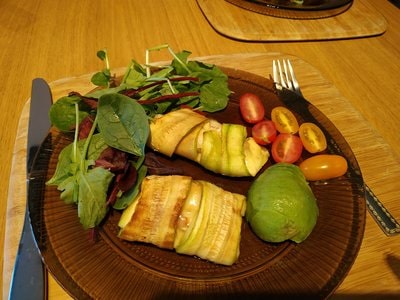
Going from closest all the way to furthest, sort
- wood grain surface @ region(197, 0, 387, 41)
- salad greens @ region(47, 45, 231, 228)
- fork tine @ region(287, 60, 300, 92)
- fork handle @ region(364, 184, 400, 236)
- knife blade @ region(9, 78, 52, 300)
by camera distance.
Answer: knife blade @ region(9, 78, 52, 300), salad greens @ region(47, 45, 231, 228), fork handle @ region(364, 184, 400, 236), fork tine @ region(287, 60, 300, 92), wood grain surface @ region(197, 0, 387, 41)

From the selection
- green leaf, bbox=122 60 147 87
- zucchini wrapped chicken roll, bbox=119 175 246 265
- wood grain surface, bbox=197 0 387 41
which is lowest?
zucchini wrapped chicken roll, bbox=119 175 246 265

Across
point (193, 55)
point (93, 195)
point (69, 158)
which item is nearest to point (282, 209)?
point (93, 195)

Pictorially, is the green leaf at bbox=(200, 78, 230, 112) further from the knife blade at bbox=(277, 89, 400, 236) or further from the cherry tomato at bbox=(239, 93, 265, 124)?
the knife blade at bbox=(277, 89, 400, 236)

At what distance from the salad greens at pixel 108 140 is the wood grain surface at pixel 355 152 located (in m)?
0.24

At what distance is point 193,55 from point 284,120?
759mm

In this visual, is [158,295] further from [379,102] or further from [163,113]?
[379,102]

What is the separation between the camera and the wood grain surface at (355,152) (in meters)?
1.12

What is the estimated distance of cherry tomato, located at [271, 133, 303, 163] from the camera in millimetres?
1287

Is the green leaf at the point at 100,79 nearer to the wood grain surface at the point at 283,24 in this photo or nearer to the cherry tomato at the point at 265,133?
the cherry tomato at the point at 265,133

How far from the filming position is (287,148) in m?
1.30

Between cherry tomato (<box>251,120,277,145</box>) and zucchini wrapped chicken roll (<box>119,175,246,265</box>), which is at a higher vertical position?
cherry tomato (<box>251,120,277,145</box>)

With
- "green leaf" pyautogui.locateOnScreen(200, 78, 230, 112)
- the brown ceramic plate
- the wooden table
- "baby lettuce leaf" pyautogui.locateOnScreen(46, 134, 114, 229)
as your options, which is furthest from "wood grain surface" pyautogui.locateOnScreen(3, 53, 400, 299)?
"green leaf" pyautogui.locateOnScreen(200, 78, 230, 112)

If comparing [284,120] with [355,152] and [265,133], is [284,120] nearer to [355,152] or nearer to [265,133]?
[265,133]

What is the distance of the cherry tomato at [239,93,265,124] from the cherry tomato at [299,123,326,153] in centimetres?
18
